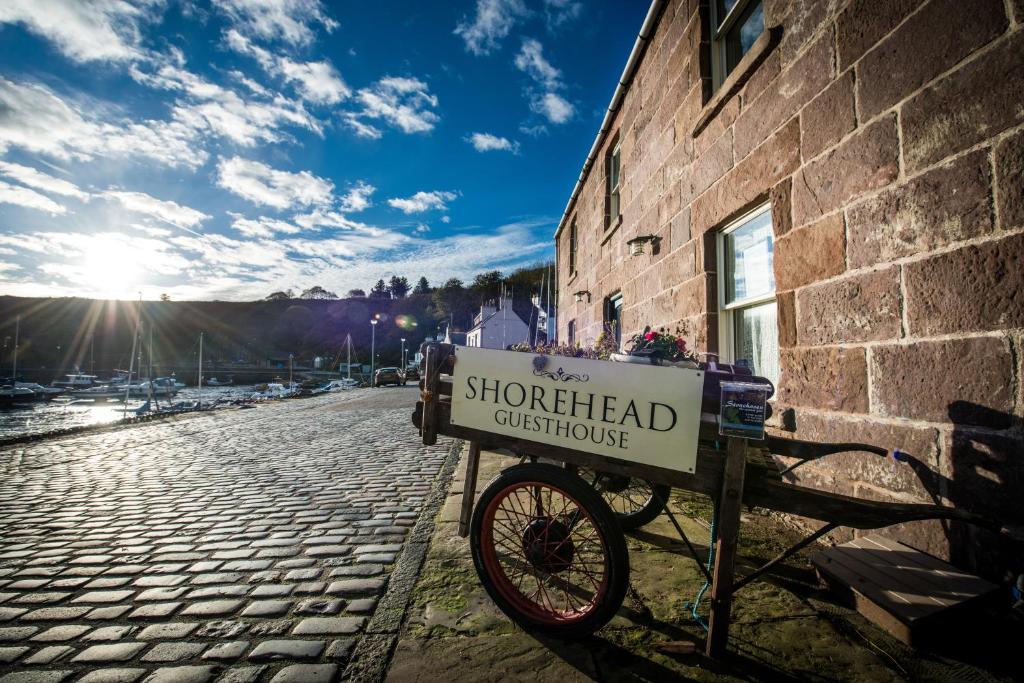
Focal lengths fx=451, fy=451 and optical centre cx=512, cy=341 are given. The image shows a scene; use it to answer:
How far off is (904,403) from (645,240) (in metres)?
3.85

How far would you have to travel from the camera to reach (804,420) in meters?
3.36

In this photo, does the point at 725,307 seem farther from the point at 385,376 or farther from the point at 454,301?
the point at 454,301

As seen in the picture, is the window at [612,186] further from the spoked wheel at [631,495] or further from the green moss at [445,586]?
the green moss at [445,586]

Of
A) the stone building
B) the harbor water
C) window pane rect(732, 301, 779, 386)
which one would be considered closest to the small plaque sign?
the stone building

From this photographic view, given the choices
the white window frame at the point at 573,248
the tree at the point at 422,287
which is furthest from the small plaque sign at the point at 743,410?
the tree at the point at 422,287

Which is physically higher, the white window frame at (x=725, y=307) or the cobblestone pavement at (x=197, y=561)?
the white window frame at (x=725, y=307)

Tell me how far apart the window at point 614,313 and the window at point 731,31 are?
11.9 ft

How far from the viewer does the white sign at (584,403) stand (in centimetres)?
191

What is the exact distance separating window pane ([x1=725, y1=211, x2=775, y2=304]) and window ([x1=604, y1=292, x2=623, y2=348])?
3087mm

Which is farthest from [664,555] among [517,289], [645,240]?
[517,289]

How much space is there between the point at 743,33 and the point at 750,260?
7.81 feet

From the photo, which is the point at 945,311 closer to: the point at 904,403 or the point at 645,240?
the point at 904,403

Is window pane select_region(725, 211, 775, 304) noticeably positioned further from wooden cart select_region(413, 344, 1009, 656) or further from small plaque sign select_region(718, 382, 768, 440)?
small plaque sign select_region(718, 382, 768, 440)

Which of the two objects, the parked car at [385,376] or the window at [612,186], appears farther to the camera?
the parked car at [385,376]
